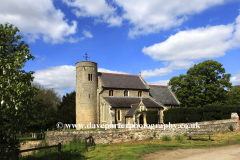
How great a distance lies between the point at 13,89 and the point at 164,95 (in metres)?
37.3

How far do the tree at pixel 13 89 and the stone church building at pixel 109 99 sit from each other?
2336 centimetres

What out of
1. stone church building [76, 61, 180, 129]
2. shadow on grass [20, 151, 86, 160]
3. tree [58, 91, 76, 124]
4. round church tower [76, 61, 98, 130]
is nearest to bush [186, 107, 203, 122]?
stone church building [76, 61, 180, 129]

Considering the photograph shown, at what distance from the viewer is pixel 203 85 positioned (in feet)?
129

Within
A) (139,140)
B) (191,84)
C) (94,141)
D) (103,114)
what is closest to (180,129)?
(139,140)

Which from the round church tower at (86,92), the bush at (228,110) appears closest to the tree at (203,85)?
the bush at (228,110)

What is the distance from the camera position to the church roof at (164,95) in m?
40.4

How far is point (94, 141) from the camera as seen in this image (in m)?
18.3

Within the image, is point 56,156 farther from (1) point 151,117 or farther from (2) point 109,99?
(2) point 109,99

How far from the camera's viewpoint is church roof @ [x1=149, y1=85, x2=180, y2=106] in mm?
40447

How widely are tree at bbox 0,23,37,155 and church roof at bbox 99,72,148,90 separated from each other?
26.5m

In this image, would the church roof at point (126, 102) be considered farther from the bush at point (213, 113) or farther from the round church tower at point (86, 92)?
the bush at point (213, 113)

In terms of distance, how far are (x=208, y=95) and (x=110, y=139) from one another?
28.2 metres

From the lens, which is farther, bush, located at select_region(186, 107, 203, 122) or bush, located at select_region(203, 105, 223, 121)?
bush, located at select_region(186, 107, 203, 122)

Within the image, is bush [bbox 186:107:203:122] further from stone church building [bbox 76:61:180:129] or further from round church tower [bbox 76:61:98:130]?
round church tower [bbox 76:61:98:130]
